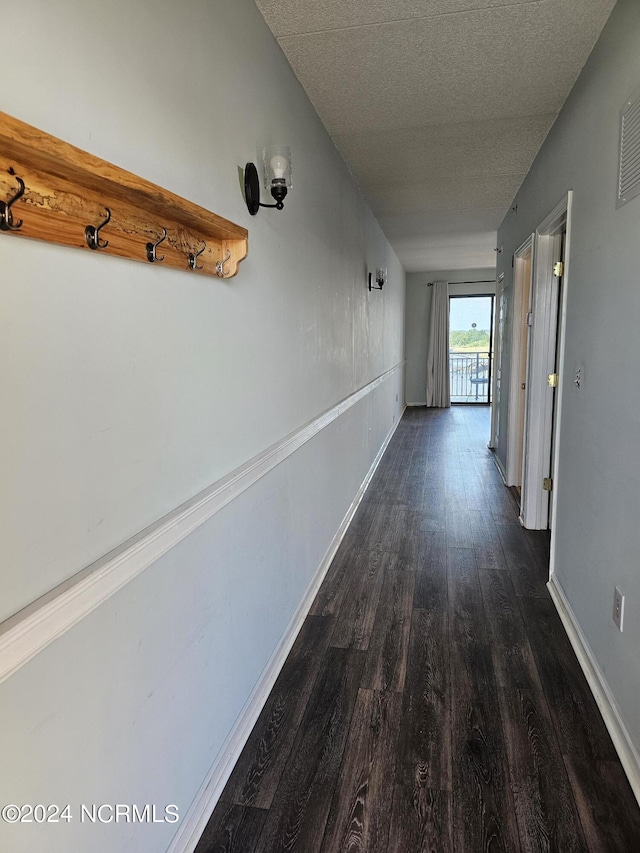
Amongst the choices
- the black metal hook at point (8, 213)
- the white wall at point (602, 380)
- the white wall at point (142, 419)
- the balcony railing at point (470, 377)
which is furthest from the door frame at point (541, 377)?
the balcony railing at point (470, 377)

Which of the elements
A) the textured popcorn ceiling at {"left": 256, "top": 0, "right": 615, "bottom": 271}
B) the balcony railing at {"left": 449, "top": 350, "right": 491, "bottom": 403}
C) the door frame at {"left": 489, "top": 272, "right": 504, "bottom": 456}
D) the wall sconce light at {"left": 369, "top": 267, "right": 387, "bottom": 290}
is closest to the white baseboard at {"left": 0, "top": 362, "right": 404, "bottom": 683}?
the textured popcorn ceiling at {"left": 256, "top": 0, "right": 615, "bottom": 271}

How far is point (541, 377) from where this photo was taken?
333cm

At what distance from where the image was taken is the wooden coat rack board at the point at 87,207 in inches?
29.0

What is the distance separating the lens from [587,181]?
2.16 m

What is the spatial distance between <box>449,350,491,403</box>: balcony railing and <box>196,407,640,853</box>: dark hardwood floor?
7.11m

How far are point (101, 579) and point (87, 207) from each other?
671 mm

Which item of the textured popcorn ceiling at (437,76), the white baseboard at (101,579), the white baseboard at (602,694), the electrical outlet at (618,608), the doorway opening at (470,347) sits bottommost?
the white baseboard at (602,694)

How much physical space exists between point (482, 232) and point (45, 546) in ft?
19.4

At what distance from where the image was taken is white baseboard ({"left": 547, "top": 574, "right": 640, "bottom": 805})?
1535mm

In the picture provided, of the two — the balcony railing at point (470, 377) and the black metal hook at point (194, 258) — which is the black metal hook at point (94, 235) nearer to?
the black metal hook at point (194, 258)

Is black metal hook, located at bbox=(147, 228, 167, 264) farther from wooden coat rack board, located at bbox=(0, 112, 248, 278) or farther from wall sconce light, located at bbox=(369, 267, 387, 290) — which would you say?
wall sconce light, located at bbox=(369, 267, 387, 290)

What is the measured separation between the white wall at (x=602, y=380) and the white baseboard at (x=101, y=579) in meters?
1.26

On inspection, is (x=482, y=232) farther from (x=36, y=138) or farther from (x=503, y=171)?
(x=36, y=138)

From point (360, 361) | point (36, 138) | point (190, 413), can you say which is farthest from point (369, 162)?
point (36, 138)
